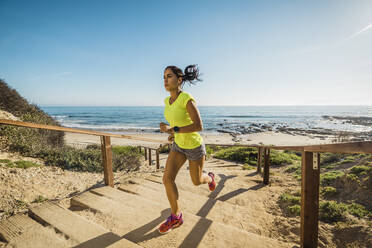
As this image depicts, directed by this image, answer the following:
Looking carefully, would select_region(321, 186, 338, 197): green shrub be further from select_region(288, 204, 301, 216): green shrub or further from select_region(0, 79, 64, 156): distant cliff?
select_region(0, 79, 64, 156): distant cliff

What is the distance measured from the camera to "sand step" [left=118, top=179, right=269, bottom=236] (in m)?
2.46

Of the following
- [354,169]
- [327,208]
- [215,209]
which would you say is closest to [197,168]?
[215,209]

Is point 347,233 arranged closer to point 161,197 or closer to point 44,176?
point 161,197

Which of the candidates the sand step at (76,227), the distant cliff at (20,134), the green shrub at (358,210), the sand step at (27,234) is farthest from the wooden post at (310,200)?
the distant cliff at (20,134)

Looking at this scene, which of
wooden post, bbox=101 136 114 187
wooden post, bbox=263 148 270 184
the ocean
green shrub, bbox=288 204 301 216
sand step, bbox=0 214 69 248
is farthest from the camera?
the ocean

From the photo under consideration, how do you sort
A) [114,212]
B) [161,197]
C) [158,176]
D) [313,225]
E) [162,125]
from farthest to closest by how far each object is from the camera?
1. [158,176]
2. [161,197]
3. [114,212]
4. [162,125]
5. [313,225]

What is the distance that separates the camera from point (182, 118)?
77.6 inches

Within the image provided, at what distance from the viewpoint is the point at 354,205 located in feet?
9.96

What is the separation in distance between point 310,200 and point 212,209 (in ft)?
4.64

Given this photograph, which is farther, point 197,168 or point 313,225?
point 197,168

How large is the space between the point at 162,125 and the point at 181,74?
59 centimetres

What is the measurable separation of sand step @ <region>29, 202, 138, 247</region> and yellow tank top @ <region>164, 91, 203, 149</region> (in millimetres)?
1026

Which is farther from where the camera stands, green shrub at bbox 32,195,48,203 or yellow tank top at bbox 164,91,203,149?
green shrub at bbox 32,195,48,203

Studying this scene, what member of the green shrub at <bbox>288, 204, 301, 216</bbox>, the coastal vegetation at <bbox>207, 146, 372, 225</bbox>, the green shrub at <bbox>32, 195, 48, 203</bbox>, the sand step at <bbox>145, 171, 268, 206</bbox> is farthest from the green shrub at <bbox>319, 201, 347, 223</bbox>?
the green shrub at <bbox>32, 195, 48, 203</bbox>
